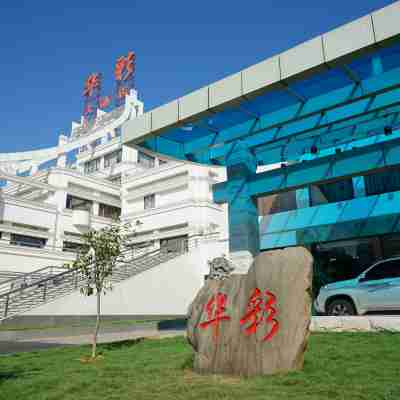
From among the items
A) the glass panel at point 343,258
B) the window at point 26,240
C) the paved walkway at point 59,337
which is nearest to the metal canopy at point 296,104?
the glass panel at point 343,258

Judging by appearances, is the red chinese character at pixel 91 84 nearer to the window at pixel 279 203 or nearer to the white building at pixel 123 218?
the white building at pixel 123 218

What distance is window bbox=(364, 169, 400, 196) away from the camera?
1683 cm

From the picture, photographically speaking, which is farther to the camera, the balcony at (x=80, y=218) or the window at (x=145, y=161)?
the window at (x=145, y=161)

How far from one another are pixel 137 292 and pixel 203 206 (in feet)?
42.8

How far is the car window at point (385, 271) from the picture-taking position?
1017cm

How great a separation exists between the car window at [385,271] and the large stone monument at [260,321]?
5990 millimetres

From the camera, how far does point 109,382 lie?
5.32 m

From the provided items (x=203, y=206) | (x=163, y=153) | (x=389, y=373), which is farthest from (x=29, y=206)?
(x=389, y=373)

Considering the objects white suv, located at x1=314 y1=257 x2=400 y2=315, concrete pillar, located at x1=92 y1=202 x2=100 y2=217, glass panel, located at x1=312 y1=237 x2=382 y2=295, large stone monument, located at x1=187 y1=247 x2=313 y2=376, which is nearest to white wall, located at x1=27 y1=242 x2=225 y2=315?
glass panel, located at x1=312 y1=237 x2=382 y2=295

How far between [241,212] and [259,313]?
8.23 meters

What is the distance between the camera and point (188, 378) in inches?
209

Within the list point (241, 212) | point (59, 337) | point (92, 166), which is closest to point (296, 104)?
point (241, 212)

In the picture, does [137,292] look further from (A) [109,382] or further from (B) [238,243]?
(A) [109,382]

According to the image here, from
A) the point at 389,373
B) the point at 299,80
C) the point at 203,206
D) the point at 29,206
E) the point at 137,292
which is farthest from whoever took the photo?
the point at 203,206
